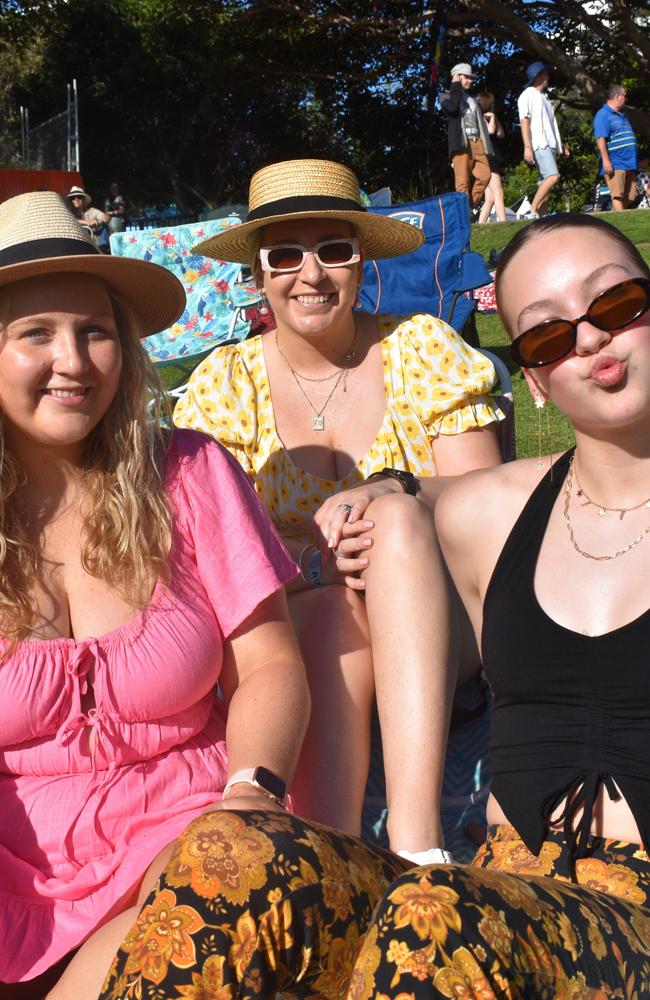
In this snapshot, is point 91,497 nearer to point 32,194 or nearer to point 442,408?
point 32,194

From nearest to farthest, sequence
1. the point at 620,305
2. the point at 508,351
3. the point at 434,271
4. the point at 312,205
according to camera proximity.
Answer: the point at 620,305, the point at 312,205, the point at 434,271, the point at 508,351

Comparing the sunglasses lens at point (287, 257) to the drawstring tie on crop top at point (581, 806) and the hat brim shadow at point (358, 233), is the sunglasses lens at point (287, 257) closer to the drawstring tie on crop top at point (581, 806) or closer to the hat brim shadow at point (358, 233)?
the hat brim shadow at point (358, 233)

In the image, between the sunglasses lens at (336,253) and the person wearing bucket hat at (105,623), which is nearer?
the person wearing bucket hat at (105,623)

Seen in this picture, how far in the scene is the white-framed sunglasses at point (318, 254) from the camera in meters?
3.50

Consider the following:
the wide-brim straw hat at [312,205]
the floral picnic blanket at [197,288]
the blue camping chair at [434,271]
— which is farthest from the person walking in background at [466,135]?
the wide-brim straw hat at [312,205]

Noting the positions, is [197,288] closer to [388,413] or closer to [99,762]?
[388,413]

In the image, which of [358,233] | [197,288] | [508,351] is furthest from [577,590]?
[197,288]

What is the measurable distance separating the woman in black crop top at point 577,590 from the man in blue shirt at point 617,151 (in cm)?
1457

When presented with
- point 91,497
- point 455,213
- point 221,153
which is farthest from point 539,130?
point 221,153

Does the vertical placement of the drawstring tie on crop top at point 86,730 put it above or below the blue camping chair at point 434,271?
below

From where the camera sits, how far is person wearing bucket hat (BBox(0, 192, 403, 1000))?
2.22 meters

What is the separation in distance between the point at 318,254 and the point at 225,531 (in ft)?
4.36

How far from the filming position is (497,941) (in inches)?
59.4

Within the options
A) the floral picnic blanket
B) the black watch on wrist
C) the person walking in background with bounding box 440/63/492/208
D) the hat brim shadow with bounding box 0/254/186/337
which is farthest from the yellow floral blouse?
the person walking in background with bounding box 440/63/492/208
